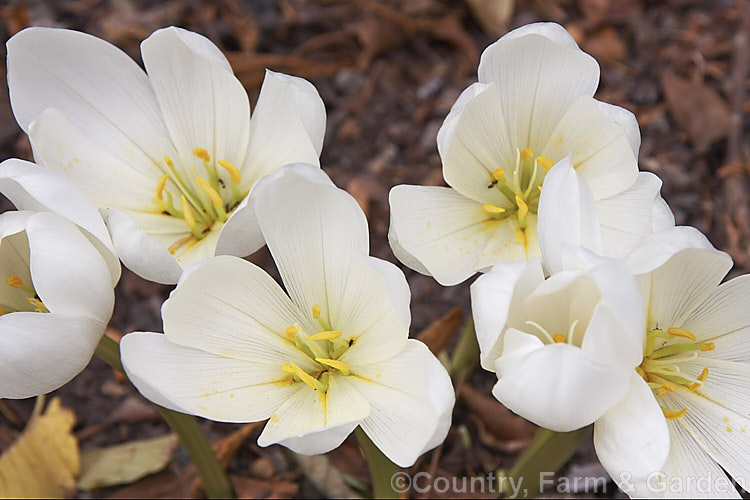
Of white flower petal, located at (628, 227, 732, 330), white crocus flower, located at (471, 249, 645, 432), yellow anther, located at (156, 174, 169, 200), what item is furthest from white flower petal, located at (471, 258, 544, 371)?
yellow anther, located at (156, 174, 169, 200)

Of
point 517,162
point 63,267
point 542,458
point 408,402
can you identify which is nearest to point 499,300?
point 408,402

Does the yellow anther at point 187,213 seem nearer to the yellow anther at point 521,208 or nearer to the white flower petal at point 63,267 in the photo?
the white flower petal at point 63,267

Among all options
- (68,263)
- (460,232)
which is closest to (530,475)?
(460,232)

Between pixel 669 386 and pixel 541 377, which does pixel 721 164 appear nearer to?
pixel 669 386

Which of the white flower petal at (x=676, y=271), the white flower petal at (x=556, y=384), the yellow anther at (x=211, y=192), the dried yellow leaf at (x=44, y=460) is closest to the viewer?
the white flower petal at (x=556, y=384)

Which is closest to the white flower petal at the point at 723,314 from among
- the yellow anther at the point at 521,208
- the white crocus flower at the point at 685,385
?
the white crocus flower at the point at 685,385

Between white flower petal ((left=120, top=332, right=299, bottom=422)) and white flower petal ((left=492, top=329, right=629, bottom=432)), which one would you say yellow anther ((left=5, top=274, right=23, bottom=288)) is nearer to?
white flower petal ((left=120, top=332, right=299, bottom=422))

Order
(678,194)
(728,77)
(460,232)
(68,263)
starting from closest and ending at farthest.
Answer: (68,263) < (460,232) < (678,194) < (728,77)
